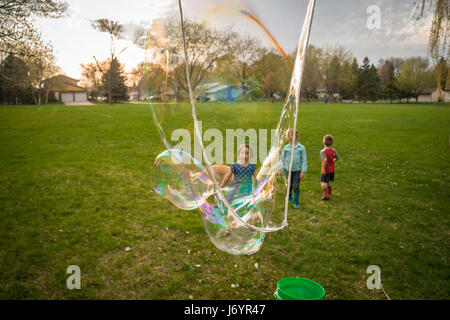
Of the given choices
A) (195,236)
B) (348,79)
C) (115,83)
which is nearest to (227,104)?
(195,236)

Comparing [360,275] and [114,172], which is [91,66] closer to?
[114,172]

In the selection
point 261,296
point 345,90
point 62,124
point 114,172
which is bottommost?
point 261,296

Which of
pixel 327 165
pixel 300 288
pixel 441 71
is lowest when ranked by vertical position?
pixel 300 288

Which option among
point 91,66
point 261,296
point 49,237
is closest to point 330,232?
point 261,296

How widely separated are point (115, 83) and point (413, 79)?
168ft

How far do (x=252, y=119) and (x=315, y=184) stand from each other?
544cm

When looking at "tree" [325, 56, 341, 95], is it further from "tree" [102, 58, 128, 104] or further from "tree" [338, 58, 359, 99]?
"tree" [102, 58, 128, 104]

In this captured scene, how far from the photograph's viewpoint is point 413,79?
54250 millimetres

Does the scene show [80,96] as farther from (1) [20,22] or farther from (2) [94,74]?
(1) [20,22]

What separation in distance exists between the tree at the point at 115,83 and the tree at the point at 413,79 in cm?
4895

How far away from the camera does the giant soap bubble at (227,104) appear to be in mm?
2252

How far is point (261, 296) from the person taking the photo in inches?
134

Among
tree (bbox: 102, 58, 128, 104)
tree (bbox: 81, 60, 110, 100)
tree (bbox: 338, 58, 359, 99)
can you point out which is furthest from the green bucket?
tree (bbox: 338, 58, 359, 99)

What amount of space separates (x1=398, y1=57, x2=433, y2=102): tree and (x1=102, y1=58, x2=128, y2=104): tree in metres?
48.9
